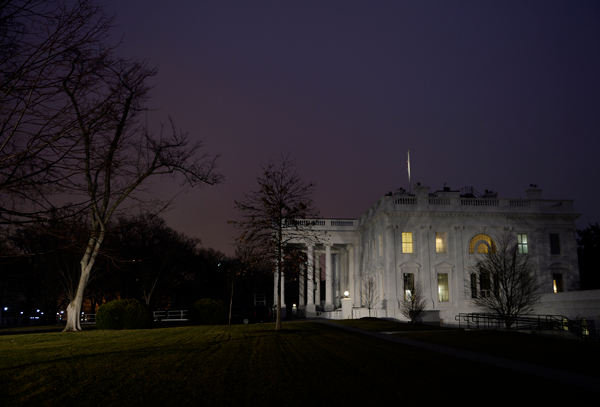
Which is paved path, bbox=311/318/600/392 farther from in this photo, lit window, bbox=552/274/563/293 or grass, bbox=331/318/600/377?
lit window, bbox=552/274/563/293

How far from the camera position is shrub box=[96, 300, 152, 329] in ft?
88.6

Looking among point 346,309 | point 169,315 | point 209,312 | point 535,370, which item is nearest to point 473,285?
point 346,309

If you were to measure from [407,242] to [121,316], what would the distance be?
3053 centimetres

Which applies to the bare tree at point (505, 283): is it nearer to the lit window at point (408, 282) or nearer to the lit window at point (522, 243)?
the lit window at point (522, 243)

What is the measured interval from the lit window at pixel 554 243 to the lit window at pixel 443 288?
11.9 m

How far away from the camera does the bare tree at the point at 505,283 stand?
31.3 m

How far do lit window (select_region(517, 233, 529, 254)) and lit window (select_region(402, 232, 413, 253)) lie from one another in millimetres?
11352

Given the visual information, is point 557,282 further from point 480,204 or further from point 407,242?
point 407,242

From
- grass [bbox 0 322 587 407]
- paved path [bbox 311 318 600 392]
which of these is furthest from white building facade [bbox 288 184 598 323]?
grass [bbox 0 322 587 407]

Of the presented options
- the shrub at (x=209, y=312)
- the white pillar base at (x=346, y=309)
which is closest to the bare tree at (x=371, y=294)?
the white pillar base at (x=346, y=309)

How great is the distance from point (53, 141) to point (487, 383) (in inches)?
361

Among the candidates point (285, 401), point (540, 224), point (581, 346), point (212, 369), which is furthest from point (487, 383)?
point (540, 224)

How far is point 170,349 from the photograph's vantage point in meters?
14.1

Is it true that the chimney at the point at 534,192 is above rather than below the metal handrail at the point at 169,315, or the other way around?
above
